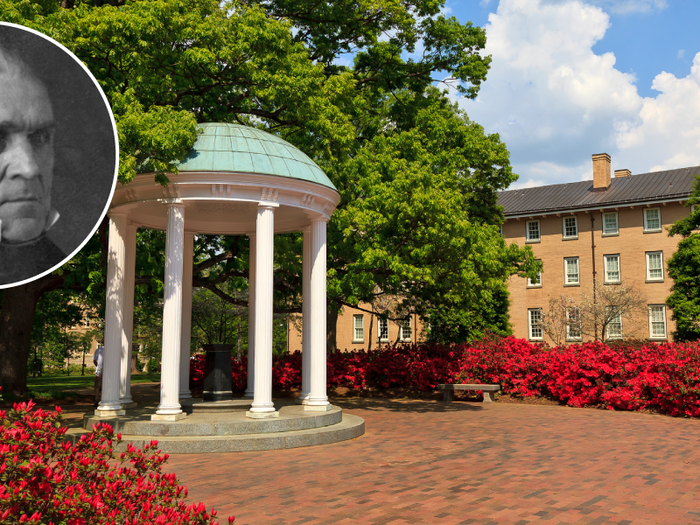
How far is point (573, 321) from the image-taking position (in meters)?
40.9

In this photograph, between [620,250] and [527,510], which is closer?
[527,510]

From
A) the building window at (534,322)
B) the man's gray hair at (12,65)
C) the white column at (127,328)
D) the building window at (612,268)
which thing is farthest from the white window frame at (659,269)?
the man's gray hair at (12,65)

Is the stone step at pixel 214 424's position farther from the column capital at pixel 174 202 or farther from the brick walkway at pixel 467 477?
the column capital at pixel 174 202

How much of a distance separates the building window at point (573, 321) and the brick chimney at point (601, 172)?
12196 mm

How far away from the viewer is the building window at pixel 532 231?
159 ft

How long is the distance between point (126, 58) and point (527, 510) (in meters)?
10.4

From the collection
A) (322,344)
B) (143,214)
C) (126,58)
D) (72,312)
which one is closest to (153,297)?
(72,312)

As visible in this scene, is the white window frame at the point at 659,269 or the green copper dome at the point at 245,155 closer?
the green copper dome at the point at 245,155

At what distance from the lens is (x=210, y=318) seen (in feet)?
138

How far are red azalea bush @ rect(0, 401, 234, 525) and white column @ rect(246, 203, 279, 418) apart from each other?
24.6 ft

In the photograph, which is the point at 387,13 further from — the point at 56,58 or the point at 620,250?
the point at 620,250

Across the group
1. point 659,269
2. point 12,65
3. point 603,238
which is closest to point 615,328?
point 659,269

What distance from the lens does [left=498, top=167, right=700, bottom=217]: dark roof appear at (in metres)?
44.2

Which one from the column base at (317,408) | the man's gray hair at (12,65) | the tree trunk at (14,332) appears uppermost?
the man's gray hair at (12,65)
